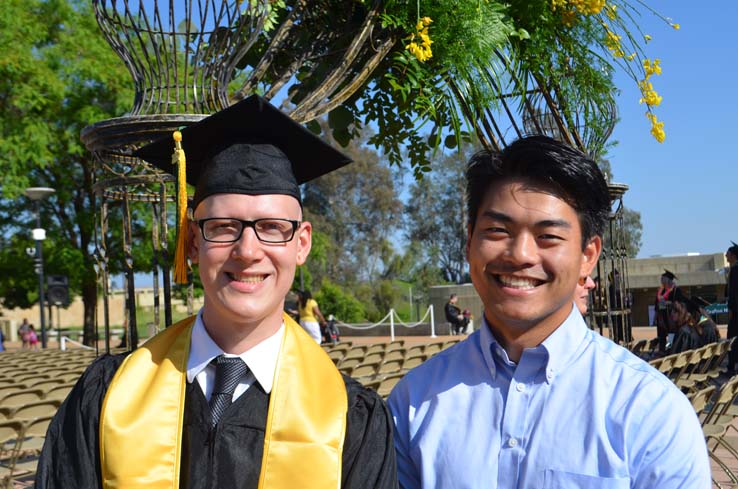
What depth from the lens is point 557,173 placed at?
1913 millimetres

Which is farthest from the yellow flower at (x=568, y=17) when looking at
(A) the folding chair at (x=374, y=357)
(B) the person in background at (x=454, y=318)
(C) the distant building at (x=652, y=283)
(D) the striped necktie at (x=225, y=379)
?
(C) the distant building at (x=652, y=283)

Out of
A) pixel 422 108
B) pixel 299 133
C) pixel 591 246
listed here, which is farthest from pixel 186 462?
pixel 422 108

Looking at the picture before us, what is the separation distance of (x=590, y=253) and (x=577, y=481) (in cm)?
60

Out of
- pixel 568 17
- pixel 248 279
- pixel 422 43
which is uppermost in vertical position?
pixel 568 17

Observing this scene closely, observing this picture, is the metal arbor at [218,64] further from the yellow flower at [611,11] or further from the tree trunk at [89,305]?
the tree trunk at [89,305]

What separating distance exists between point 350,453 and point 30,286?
2286 cm

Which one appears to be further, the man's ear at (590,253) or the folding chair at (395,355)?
the folding chair at (395,355)

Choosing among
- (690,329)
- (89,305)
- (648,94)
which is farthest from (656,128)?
(89,305)

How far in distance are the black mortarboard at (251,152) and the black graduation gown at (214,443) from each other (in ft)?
1.74

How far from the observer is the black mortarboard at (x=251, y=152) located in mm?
2068

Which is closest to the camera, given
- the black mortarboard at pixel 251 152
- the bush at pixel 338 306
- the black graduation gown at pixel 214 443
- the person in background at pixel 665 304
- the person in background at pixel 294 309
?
the black graduation gown at pixel 214 443

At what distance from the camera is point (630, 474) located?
66.9 inches

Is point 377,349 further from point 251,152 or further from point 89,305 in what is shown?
point 89,305

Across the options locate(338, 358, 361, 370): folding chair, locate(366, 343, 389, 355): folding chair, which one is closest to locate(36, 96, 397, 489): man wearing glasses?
locate(338, 358, 361, 370): folding chair
